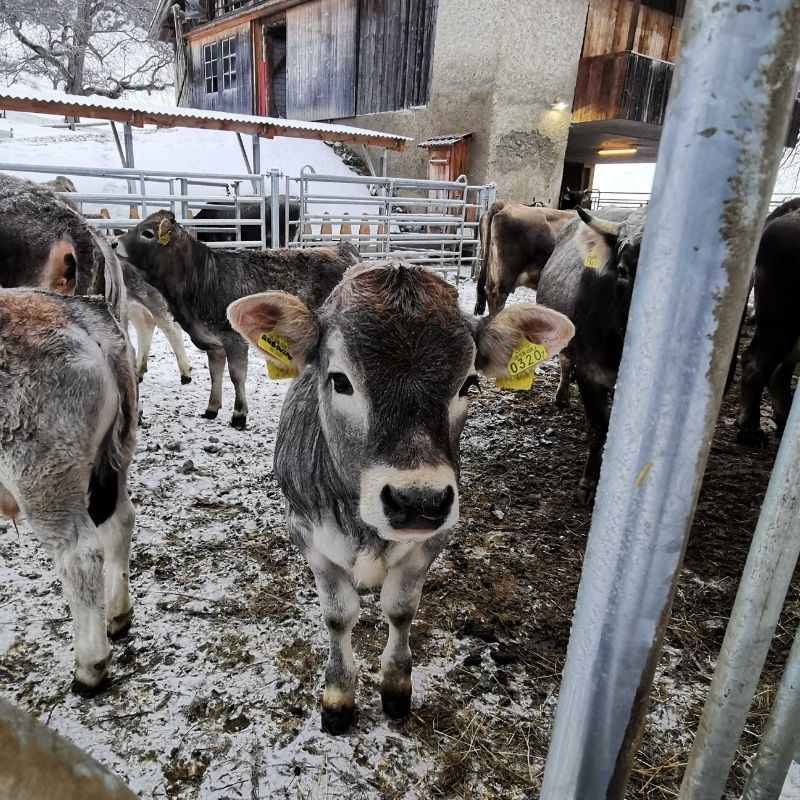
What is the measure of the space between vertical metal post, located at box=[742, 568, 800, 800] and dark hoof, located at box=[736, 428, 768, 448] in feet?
15.3

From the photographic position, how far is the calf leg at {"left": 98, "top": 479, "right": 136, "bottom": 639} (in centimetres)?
262

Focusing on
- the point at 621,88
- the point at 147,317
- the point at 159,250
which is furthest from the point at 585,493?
the point at 621,88

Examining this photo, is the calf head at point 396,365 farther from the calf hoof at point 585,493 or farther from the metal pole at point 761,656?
the calf hoof at point 585,493

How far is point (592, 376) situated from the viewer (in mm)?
4008

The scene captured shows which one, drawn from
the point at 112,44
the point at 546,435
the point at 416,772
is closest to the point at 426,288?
the point at 416,772

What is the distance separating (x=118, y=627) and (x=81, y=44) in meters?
30.2

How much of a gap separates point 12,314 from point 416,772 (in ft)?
7.77

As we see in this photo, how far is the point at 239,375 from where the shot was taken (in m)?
5.26

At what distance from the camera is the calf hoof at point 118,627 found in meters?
2.63

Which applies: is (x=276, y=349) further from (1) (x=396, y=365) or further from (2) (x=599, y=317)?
(2) (x=599, y=317)

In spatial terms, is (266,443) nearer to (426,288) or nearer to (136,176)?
(426,288)

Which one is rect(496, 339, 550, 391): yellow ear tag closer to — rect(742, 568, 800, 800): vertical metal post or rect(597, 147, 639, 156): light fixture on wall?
rect(742, 568, 800, 800): vertical metal post

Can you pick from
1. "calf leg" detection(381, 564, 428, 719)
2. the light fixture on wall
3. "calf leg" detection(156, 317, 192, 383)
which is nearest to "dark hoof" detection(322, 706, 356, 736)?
"calf leg" detection(381, 564, 428, 719)

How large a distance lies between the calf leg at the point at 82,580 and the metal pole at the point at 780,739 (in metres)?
2.21
